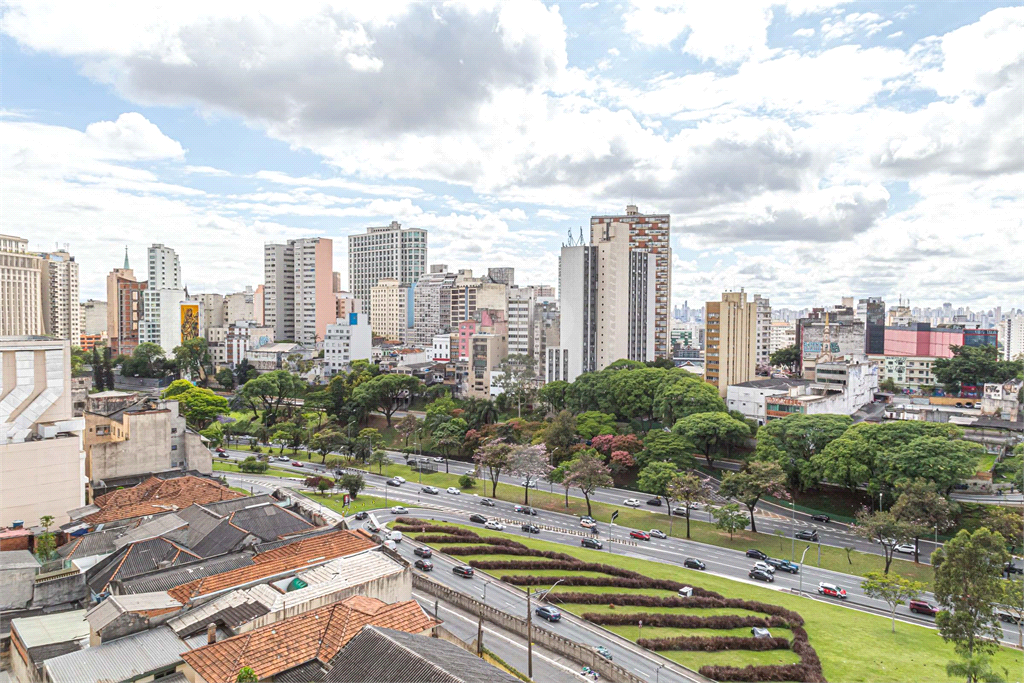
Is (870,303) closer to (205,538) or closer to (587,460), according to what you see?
(587,460)

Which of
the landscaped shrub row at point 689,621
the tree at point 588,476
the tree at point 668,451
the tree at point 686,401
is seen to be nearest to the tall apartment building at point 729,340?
the tree at point 686,401

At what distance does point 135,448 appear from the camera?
32906 mm

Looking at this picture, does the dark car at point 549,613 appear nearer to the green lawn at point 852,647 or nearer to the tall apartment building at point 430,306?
the green lawn at point 852,647

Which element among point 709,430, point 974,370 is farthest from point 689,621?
point 974,370

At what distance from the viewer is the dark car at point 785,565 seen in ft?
90.6

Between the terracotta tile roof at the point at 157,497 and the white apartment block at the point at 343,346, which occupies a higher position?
the white apartment block at the point at 343,346

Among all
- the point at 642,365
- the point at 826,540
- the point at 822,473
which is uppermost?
the point at 642,365

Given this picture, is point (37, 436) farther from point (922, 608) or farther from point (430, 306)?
point (430, 306)

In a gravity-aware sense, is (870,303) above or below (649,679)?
above

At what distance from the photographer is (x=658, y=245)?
86625 millimetres

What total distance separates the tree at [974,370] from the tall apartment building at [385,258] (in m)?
86.1

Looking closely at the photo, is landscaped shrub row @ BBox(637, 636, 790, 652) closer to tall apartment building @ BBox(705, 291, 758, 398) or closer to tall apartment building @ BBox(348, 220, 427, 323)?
Answer: tall apartment building @ BBox(705, 291, 758, 398)

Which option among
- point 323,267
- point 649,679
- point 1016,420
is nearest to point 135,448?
point 649,679

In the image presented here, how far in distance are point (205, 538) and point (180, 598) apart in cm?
487
